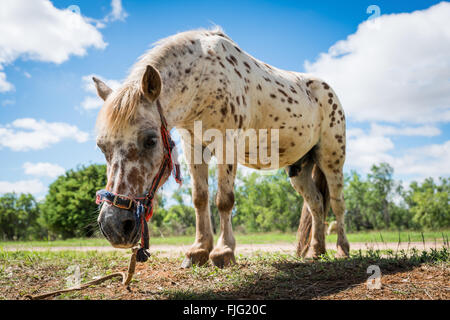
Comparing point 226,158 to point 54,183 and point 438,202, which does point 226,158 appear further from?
point 438,202

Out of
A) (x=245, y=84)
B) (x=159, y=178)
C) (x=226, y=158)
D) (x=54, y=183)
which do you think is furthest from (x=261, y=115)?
(x=54, y=183)

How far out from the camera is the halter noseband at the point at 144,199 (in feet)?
9.11

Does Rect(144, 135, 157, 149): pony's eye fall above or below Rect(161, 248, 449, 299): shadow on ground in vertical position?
above

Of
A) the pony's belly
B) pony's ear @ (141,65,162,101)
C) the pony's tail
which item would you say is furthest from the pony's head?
the pony's tail

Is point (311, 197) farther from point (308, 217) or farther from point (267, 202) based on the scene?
point (267, 202)

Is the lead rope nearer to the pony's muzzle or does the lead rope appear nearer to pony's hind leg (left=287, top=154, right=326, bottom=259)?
the pony's muzzle

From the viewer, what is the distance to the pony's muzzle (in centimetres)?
268

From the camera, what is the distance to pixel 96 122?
10.5 feet

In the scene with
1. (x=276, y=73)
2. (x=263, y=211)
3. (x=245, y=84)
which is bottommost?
(x=263, y=211)

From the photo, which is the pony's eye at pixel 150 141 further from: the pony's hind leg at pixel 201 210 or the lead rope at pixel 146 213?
the pony's hind leg at pixel 201 210

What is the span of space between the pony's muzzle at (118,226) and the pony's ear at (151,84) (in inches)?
45.8

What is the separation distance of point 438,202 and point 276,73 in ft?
154

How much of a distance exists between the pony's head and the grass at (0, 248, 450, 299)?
2.43 ft
